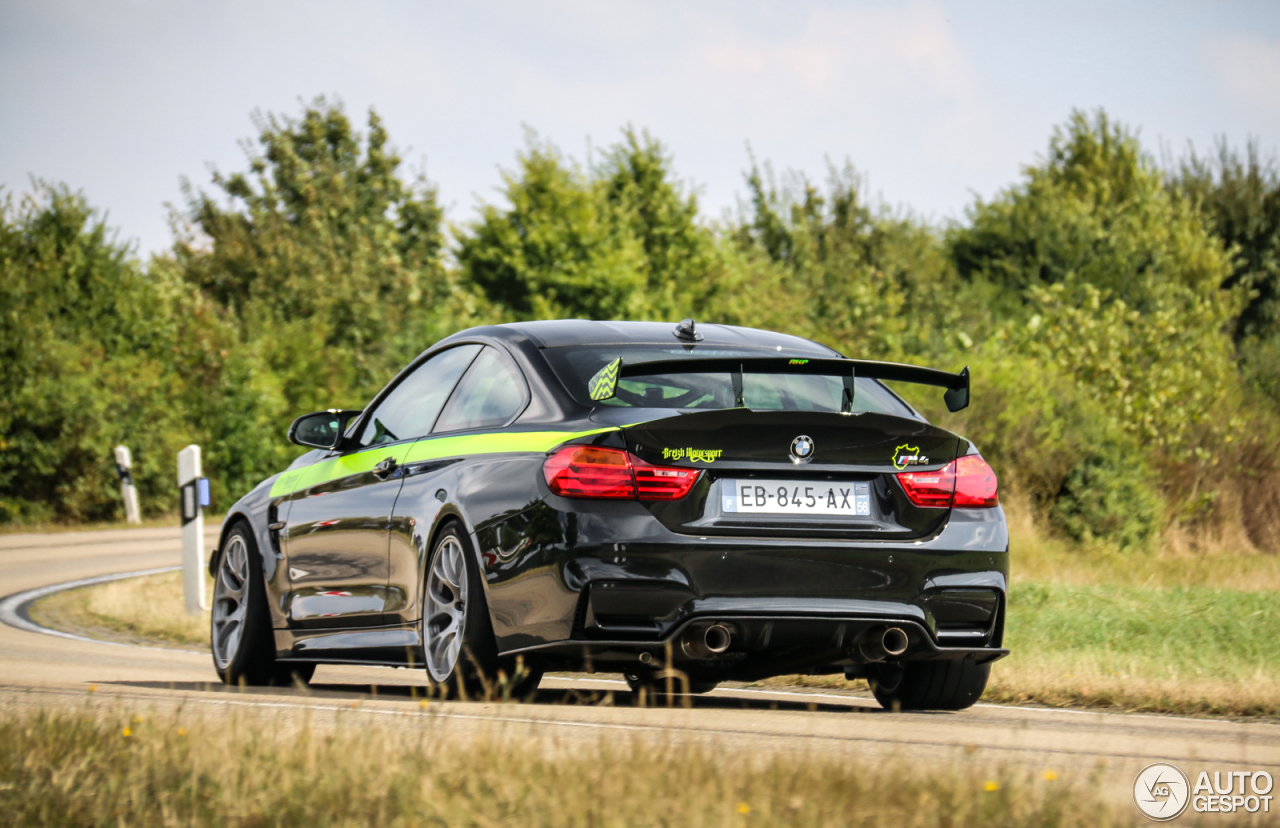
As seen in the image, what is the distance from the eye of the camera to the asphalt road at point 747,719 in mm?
5415

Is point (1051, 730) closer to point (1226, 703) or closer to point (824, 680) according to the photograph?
point (1226, 703)

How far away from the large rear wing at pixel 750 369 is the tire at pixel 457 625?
0.86 meters

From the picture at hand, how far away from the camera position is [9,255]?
1236 inches

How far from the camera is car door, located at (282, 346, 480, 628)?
24.2ft

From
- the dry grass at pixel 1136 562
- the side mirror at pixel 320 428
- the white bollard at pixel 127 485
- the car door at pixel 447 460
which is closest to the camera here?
the car door at pixel 447 460

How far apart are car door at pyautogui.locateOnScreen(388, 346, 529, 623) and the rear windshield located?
0.83ft

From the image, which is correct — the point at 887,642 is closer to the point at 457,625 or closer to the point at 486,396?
the point at 457,625

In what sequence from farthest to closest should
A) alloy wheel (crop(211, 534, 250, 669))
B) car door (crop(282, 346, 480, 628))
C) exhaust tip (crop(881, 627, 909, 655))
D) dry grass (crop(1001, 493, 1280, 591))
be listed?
dry grass (crop(1001, 493, 1280, 591)), alloy wheel (crop(211, 534, 250, 669)), car door (crop(282, 346, 480, 628)), exhaust tip (crop(881, 627, 909, 655))

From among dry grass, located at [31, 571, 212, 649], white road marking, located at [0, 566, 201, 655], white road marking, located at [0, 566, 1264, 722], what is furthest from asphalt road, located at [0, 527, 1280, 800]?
Answer: dry grass, located at [31, 571, 212, 649]

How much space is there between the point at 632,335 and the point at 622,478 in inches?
52.2

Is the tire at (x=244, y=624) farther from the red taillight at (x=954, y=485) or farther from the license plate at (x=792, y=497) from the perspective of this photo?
the red taillight at (x=954, y=485)

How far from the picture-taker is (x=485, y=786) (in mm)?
4184

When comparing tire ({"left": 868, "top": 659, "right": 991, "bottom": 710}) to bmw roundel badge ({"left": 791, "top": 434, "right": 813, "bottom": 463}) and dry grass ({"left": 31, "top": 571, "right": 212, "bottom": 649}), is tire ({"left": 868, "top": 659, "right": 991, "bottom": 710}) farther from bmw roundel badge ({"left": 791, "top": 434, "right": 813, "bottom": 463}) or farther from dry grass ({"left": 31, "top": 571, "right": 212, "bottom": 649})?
dry grass ({"left": 31, "top": 571, "right": 212, "bottom": 649})
